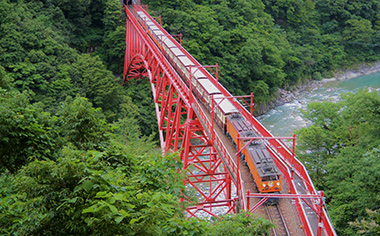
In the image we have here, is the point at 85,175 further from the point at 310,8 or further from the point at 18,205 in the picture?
the point at 310,8

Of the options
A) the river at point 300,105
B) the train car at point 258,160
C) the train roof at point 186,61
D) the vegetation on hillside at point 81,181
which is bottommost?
the river at point 300,105

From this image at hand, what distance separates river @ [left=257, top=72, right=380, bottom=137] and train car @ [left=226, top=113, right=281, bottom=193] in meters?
18.7

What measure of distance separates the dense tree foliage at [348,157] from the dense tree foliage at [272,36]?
16621mm

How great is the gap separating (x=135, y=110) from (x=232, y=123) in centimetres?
1972

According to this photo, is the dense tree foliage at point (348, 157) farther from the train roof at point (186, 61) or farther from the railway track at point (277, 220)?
the train roof at point (186, 61)

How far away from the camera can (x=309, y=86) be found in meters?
52.4

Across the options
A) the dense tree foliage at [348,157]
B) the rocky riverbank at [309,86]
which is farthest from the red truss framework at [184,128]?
the rocky riverbank at [309,86]

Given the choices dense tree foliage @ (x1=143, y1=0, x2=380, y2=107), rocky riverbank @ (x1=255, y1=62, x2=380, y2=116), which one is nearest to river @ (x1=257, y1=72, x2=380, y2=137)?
rocky riverbank @ (x1=255, y1=62, x2=380, y2=116)

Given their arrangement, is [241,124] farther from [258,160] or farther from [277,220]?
[277,220]

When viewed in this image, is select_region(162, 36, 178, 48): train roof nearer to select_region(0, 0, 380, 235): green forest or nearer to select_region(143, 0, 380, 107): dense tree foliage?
select_region(0, 0, 380, 235): green forest

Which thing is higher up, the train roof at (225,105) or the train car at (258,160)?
the train roof at (225,105)

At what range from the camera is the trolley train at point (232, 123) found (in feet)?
48.1

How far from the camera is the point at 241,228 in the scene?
10062 millimetres

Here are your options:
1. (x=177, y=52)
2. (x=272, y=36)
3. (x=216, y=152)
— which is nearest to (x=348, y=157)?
(x=216, y=152)
